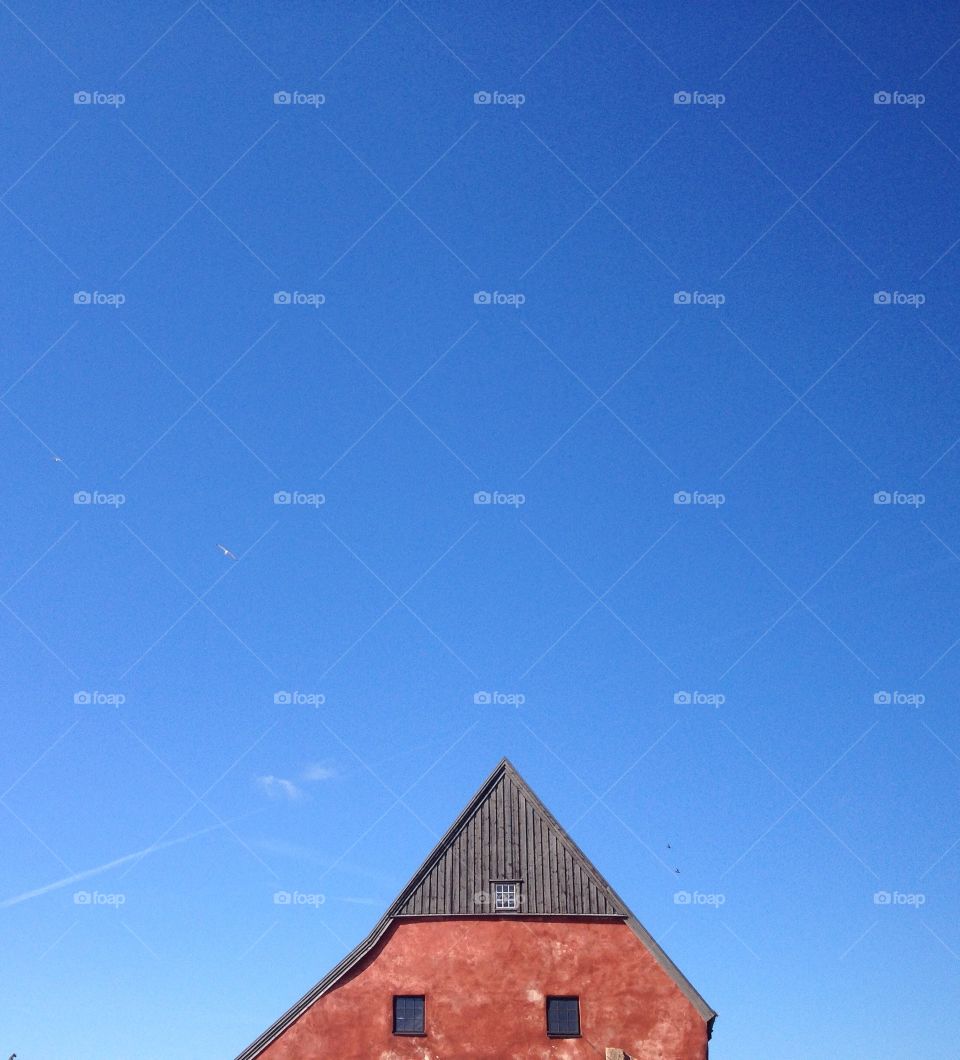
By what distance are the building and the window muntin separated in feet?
0.09

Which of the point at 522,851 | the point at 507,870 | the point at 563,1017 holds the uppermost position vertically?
the point at 522,851

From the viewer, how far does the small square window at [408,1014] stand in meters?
28.1

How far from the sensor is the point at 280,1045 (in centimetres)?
2808

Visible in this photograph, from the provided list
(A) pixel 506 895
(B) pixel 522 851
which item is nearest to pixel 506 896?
(A) pixel 506 895

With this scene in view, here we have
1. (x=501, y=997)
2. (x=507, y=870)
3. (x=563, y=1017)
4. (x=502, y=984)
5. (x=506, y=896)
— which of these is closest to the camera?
(x=563, y=1017)

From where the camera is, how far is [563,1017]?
28031 mm

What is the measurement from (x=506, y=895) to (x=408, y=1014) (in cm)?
412

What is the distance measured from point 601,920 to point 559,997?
2.34 meters

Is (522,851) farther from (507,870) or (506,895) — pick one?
(506,895)

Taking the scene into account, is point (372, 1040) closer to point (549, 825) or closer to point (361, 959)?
point (361, 959)

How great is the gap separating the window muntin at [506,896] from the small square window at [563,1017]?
2633 millimetres

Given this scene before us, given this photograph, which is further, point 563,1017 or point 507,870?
point 507,870

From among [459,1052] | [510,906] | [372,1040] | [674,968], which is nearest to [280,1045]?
[372,1040]

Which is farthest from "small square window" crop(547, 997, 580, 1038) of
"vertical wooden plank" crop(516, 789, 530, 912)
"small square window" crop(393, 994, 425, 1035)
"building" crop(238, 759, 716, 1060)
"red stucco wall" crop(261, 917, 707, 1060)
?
"small square window" crop(393, 994, 425, 1035)
